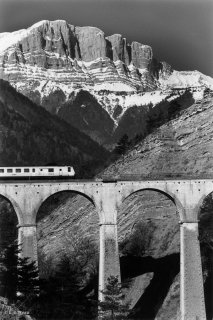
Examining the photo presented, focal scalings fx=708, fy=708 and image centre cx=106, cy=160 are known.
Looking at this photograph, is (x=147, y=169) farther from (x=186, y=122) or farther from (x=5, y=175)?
(x=5, y=175)

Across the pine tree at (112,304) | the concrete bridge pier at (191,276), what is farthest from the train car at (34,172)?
the concrete bridge pier at (191,276)

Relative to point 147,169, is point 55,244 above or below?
below

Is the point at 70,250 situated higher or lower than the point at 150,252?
higher

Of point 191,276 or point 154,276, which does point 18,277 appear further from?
point 154,276

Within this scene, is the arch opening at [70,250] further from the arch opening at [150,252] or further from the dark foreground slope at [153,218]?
the arch opening at [150,252]

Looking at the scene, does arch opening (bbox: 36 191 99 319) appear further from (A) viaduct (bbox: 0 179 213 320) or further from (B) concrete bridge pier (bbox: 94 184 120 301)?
(B) concrete bridge pier (bbox: 94 184 120 301)

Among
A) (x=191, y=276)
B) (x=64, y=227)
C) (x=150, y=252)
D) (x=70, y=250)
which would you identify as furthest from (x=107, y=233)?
(x=64, y=227)

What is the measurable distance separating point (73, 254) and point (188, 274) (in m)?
24.2

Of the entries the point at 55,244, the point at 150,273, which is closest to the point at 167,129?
the point at 55,244

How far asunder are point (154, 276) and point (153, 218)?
1121 centimetres

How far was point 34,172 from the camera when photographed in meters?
71.9

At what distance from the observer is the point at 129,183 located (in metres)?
70.5

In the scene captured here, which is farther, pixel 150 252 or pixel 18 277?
pixel 150 252

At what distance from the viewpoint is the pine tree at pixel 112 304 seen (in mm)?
59531
